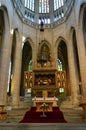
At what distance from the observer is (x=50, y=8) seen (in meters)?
26.3

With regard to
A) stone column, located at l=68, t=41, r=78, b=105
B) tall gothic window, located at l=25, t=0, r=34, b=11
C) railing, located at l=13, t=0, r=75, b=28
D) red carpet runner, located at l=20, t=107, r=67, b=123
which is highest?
tall gothic window, located at l=25, t=0, r=34, b=11

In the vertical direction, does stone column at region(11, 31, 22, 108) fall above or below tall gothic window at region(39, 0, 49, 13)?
below

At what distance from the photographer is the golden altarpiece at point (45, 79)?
17.5 m

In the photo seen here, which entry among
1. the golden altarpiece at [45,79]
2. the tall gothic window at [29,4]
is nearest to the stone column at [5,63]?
the golden altarpiece at [45,79]

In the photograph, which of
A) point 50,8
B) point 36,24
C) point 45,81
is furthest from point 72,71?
point 50,8

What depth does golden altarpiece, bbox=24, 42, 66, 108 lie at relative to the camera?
1748 cm

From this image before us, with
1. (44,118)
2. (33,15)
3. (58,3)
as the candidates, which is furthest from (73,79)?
(58,3)

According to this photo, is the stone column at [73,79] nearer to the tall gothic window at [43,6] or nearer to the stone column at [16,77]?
the stone column at [16,77]

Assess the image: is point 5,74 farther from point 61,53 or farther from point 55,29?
point 61,53

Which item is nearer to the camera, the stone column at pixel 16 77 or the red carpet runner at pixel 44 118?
the red carpet runner at pixel 44 118

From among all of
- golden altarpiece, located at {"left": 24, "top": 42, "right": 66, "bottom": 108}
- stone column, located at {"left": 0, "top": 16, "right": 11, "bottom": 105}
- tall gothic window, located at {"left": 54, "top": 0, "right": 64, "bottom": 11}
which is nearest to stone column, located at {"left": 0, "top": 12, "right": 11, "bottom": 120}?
stone column, located at {"left": 0, "top": 16, "right": 11, "bottom": 105}

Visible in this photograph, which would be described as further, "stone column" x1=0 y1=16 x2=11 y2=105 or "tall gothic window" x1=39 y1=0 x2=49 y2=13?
"tall gothic window" x1=39 y1=0 x2=49 y2=13

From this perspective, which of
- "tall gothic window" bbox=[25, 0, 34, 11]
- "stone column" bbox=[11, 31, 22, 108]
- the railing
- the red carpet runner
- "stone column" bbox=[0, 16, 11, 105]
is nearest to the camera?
the red carpet runner

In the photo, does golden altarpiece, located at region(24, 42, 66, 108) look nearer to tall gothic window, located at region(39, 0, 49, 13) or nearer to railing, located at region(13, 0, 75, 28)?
railing, located at region(13, 0, 75, 28)
